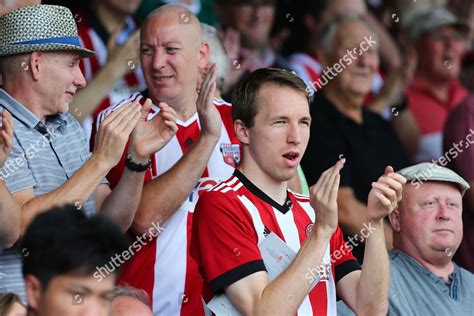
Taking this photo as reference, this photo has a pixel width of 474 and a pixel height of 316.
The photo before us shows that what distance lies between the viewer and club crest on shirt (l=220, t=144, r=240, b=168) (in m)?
5.43

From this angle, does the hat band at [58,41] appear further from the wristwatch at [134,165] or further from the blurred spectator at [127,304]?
the blurred spectator at [127,304]

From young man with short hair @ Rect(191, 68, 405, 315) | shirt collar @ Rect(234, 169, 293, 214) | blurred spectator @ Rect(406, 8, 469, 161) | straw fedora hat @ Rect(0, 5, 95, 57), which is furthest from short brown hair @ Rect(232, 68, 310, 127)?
blurred spectator @ Rect(406, 8, 469, 161)

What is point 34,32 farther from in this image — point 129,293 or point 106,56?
point 106,56

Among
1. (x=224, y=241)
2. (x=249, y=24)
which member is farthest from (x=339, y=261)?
(x=249, y=24)

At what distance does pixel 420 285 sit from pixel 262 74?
1.42 metres

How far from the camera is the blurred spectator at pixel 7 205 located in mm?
4340

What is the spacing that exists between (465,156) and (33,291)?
395cm

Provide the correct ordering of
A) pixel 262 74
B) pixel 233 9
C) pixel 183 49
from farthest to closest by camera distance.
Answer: pixel 233 9 → pixel 183 49 → pixel 262 74

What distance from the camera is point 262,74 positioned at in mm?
4797

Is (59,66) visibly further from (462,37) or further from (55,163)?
(462,37)

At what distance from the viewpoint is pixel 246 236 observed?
4.43 metres

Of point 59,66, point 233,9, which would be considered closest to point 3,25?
point 59,66

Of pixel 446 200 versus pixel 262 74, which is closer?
pixel 262 74

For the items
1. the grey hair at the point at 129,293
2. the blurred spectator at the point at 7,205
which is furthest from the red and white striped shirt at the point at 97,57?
the grey hair at the point at 129,293
